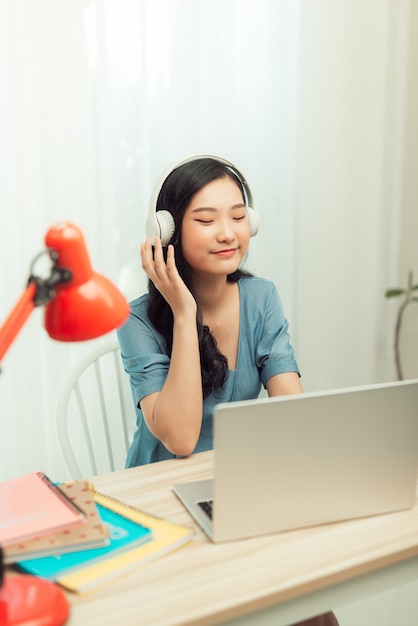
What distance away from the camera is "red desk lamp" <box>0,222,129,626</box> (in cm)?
77

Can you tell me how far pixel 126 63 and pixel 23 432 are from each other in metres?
1.11

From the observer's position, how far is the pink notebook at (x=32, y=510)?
91cm

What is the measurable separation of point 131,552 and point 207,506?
18 cm

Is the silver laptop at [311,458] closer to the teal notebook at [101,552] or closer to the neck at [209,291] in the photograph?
the teal notebook at [101,552]

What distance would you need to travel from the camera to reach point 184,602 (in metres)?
0.82

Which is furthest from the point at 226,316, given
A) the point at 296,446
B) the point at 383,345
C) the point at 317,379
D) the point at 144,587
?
A: the point at 383,345

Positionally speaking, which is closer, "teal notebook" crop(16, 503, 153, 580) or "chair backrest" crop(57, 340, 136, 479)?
"teal notebook" crop(16, 503, 153, 580)

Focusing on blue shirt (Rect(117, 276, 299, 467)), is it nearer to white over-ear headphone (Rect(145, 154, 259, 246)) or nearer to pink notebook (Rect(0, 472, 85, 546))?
white over-ear headphone (Rect(145, 154, 259, 246))

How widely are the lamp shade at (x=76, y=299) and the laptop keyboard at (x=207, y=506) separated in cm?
38

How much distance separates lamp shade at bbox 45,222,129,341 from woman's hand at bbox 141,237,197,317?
578 millimetres

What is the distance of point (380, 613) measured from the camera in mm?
1607

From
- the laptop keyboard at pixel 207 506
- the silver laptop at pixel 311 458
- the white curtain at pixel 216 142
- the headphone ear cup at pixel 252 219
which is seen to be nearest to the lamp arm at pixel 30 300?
the silver laptop at pixel 311 458

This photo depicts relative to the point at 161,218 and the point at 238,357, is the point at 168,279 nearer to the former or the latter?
the point at 161,218

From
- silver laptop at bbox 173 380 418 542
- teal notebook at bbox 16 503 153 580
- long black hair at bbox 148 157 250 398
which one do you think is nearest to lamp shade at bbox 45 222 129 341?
silver laptop at bbox 173 380 418 542
